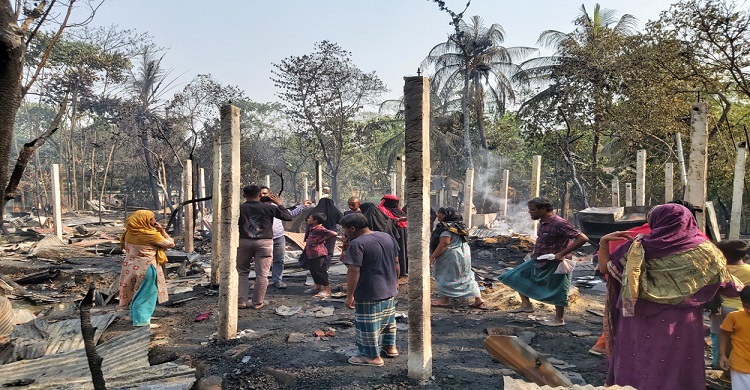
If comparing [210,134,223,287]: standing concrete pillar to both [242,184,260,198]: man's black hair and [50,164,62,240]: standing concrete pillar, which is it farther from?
[50,164,62,240]: standing concrete pillar

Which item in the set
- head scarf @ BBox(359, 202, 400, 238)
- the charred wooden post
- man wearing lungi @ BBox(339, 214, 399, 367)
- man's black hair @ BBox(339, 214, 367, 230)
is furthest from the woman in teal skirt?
the charred wooden post

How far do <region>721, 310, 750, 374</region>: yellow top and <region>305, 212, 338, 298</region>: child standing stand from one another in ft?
17.9

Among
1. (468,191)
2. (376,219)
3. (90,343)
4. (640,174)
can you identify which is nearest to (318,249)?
(376,219)

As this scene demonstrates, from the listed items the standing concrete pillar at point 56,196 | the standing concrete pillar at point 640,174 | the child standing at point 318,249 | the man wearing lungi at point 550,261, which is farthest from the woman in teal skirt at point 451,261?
the standing concrete pillar at point 56,196

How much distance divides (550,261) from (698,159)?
2018 millimetres

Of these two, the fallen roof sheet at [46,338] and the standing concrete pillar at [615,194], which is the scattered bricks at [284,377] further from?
the standing concrete pillar at [615,194]

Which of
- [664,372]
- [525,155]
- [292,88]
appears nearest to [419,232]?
[664,372]

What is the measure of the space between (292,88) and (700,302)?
22532 mm

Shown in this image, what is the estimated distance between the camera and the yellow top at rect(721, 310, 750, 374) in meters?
3.07

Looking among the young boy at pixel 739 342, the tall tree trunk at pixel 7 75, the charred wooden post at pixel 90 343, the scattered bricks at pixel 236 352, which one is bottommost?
the scattered bricks at pixel 236 352

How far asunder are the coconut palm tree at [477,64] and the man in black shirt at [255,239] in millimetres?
18785

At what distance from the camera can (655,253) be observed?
3221mm

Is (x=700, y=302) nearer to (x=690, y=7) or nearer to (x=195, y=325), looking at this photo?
(x=195, y=325)

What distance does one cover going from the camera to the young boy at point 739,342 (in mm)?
3066
